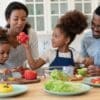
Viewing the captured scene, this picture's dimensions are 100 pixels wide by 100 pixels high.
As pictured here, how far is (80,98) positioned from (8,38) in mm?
1161

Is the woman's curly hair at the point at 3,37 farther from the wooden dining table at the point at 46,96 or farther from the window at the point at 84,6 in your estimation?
the window at the point at 84,6

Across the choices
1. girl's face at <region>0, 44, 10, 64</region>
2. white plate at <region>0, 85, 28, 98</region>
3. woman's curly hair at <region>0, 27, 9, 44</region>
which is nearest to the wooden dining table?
white plate at <region>0, 85, 28, 98</region>

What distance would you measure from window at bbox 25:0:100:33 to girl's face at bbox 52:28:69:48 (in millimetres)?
1797

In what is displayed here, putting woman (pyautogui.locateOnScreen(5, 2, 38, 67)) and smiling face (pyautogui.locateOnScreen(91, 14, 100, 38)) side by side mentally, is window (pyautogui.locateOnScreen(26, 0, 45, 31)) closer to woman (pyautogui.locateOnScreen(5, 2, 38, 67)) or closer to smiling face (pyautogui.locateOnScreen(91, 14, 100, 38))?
woman (pyautogui.locateOnScreen(5, 2, 38, 67))

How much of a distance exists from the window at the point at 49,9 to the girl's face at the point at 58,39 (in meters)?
1.80

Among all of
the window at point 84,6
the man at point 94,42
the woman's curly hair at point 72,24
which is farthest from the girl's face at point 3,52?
the window at point 84,6

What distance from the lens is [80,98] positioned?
1211 mm

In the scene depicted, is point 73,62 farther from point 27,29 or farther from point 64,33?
point 27,29

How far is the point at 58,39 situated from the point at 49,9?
192 centimetres

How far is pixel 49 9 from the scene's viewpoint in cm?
396

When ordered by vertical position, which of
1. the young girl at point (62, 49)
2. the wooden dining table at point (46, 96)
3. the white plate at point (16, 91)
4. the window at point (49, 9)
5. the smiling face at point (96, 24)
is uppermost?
the window at point (49, 9)

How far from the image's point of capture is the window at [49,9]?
3953mm

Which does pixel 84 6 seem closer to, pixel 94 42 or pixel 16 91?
pixel 94 42

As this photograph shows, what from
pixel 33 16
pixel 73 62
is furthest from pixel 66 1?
pixel 73 62
